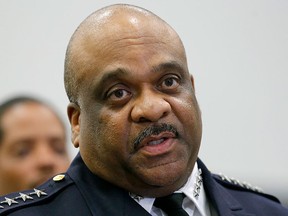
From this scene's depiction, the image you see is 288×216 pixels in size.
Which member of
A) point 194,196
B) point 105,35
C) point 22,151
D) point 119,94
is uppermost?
point 105,35

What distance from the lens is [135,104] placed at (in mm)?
1790

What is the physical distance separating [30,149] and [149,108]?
1.22m

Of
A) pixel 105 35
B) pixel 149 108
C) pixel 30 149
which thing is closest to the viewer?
pixel 149 108

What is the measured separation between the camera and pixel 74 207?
1850mm

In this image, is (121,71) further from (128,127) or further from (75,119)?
(75,119)

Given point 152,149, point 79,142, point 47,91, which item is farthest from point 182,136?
point 47,91

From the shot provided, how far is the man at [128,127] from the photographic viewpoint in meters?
1.78

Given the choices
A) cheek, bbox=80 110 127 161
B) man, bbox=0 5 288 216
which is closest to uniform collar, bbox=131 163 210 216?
man, bbox=0 5 288 216

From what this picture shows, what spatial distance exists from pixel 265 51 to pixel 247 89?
202 millimetres

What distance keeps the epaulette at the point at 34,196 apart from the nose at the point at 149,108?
283 mm

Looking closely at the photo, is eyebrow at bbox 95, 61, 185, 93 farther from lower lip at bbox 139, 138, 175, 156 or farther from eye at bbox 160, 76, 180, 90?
lower lip at bbox 139, 138, 175, 156

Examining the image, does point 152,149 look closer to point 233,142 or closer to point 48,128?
point 48,128

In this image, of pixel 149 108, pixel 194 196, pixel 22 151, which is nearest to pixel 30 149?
pixel 22 151

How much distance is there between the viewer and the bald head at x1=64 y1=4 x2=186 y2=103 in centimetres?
185
